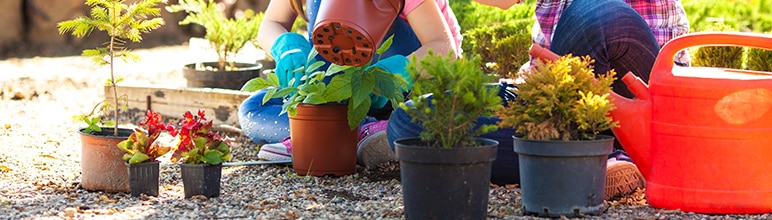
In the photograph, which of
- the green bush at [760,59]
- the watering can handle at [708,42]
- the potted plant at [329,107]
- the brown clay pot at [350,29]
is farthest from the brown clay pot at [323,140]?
the green bush at [760,59]

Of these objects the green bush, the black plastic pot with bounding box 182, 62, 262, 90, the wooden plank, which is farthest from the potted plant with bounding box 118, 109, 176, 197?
the green bush

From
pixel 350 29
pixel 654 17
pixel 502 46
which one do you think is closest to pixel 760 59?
pixel 502 46

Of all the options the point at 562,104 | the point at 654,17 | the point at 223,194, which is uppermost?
the point at 654,17

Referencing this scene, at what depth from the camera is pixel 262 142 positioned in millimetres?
3885

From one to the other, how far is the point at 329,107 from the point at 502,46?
4.48ft

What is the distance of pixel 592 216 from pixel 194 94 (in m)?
2.51

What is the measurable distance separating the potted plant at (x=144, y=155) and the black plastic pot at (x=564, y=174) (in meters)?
1.03

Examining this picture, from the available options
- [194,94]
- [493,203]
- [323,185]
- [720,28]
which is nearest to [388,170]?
[323,185]

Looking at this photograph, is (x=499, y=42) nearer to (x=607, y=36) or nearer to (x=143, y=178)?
(x=607, y=36)

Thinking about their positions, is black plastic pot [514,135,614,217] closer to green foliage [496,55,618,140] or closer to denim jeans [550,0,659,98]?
green foliage [496,55,618,140]

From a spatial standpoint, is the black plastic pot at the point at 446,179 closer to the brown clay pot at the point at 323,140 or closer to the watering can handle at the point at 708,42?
the watering can handle at the point at 708,42

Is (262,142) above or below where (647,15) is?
below

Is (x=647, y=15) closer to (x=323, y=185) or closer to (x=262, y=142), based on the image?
(x=323, y=185)

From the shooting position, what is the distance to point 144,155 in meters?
2.84
